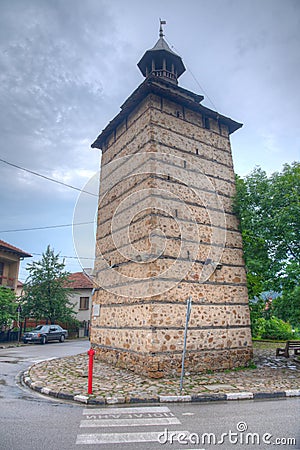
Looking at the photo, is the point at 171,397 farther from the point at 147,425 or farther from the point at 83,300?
the point at 83,300

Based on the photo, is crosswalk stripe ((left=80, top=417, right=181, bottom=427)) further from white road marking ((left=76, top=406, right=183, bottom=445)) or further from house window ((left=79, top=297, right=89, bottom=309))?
house window ((left=79, top=297, right=89, bottom=309))

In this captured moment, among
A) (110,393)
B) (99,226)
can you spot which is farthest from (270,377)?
(99,226)

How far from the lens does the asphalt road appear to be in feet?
13.4

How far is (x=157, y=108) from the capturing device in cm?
1104

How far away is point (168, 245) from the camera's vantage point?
9.59 m

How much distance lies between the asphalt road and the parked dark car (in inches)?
599

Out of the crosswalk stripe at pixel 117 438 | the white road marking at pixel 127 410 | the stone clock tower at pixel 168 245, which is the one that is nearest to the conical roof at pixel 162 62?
the stone clock tower at pixel 168 245

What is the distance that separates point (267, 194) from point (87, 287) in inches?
915

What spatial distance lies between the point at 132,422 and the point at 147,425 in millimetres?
286

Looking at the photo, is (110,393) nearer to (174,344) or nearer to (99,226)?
(174,344)

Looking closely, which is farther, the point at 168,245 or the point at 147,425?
the point at 168,245

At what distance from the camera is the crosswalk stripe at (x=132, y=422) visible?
192 inches

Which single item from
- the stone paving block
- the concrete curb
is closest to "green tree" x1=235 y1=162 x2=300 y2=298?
the concrete curb

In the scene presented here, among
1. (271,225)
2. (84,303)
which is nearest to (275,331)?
(271,225)
